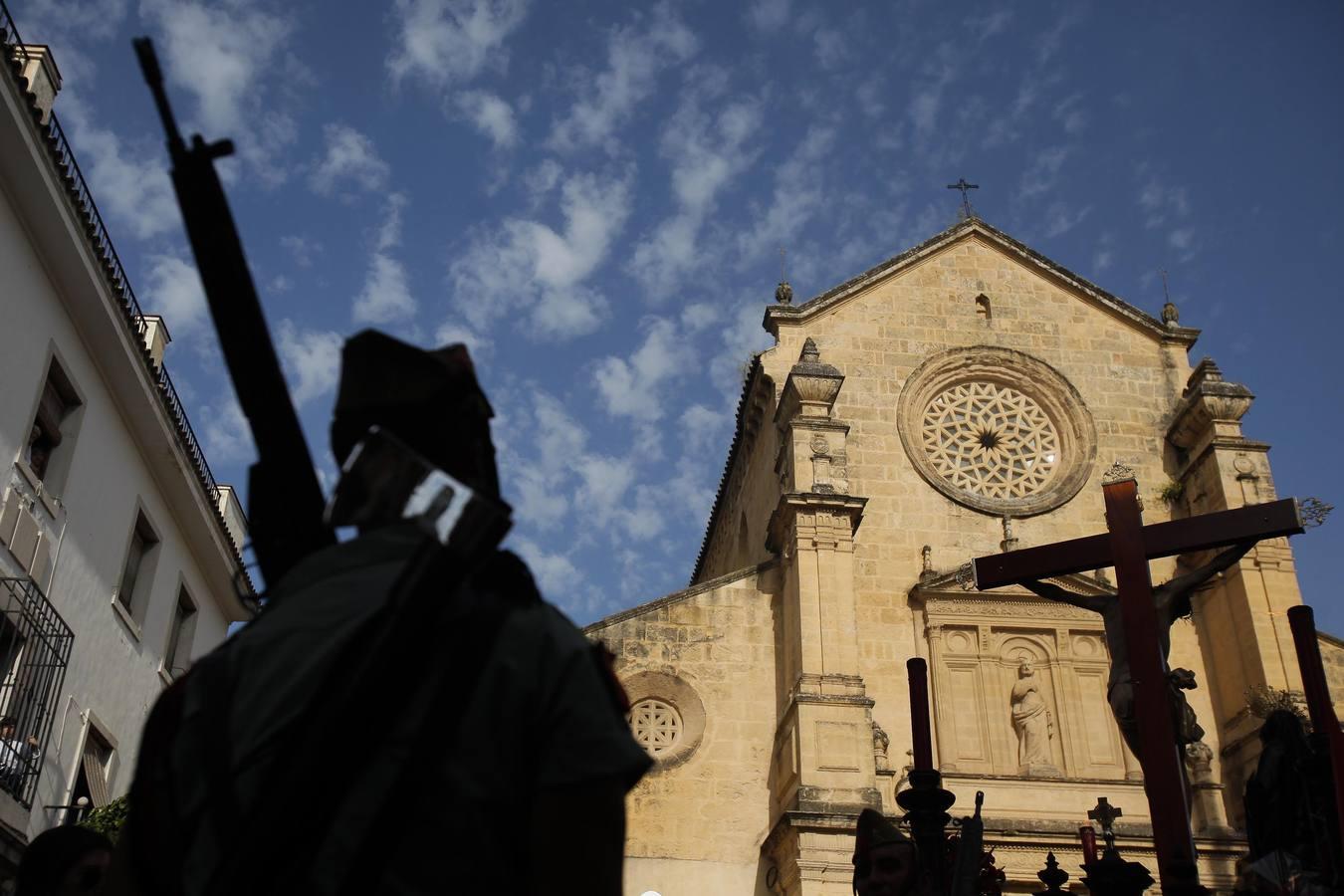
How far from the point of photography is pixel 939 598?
601 inches

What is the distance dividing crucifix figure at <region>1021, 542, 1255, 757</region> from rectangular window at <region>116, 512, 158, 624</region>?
1020 cm

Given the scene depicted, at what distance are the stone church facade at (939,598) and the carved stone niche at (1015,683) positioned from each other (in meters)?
0.03

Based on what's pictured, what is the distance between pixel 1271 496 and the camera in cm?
1564

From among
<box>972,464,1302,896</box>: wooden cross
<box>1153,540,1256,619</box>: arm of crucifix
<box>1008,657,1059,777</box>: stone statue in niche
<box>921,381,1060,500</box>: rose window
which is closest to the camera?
<box>972,464,1302,896</box>: wooden cross

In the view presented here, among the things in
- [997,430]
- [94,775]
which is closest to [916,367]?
[997,430]

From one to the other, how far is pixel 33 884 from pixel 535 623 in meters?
2.80

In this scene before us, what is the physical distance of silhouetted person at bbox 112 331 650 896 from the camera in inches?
55.7

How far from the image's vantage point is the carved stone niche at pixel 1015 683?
47.4 ft

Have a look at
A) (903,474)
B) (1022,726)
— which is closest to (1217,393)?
(903,474)

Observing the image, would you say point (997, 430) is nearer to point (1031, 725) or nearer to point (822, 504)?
point (822, 504)

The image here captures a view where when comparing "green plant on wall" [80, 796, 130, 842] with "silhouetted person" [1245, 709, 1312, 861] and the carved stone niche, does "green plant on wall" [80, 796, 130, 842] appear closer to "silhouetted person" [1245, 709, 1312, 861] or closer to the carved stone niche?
"silhouetted person" [1245, 709, 1312, 861]

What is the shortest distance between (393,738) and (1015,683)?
14.4 meters

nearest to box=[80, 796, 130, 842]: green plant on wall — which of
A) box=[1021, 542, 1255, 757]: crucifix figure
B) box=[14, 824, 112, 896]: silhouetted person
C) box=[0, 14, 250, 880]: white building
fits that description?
box=[0, 14, 250, 880]: white building

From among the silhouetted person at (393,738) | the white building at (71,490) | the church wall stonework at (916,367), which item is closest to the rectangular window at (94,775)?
the white building at (71,490)
